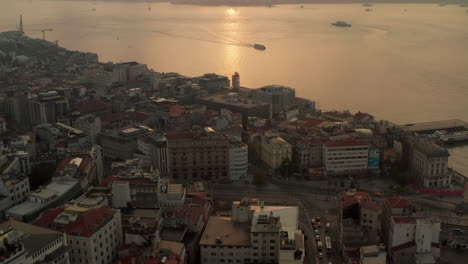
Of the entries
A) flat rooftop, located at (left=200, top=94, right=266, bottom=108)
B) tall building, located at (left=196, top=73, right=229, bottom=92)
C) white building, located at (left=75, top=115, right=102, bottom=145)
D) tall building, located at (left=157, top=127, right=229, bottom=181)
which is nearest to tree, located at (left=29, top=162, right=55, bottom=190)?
tall building, located at (left=157, top=127, right=229, bottom=181)

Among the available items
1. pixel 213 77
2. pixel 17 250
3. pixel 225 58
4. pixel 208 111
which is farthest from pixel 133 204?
pixel 225 58

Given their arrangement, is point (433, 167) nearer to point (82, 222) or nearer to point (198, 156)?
point (198, 156)

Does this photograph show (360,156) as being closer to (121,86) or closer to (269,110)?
(269,110)

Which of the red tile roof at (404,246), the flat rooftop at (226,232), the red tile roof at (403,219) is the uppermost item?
the red tile roof at (403,219)

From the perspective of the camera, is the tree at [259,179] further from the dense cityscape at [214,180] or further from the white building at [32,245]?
the white building at [32,245]

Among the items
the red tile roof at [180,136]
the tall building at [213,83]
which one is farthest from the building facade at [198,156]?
the tall building at [213,83]
